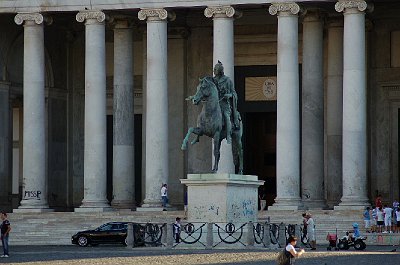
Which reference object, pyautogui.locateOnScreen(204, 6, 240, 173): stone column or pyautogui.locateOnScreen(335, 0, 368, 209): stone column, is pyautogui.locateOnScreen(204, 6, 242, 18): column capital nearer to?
pyautogui.locateOnScreen(204, 6, 240, 173): stone column

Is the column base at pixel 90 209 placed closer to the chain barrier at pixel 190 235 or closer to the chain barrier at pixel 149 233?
the chain barrier at pixel 149 233

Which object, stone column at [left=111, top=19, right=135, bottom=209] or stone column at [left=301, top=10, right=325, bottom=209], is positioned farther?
stone column at [left=111, top=19, right=135, bottom=209]

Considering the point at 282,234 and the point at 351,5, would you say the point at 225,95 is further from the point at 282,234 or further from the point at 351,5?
the point at 351,5

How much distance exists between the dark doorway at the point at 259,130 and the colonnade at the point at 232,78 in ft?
23.0

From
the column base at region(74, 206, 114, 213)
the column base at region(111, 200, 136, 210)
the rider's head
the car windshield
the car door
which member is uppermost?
the rider's head

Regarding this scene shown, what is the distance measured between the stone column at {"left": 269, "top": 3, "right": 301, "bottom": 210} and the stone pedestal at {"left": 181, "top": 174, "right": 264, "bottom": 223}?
20393mm

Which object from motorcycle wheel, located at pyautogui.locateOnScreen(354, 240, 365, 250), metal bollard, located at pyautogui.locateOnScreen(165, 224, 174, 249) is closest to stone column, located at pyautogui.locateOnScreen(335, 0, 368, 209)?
motorcycle wheel, located at pyautogui.locateOnScreen(354, 240, 365, 250)

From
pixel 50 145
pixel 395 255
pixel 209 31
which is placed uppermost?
pixel 209 31

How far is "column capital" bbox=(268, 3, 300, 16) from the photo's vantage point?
269ft

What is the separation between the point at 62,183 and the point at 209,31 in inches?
567

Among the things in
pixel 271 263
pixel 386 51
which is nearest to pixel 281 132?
pixel 386 51

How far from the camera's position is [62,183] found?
97.0m

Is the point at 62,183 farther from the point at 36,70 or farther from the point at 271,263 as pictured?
the point at 271,263

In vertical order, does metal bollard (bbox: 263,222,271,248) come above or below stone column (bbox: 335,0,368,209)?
below
